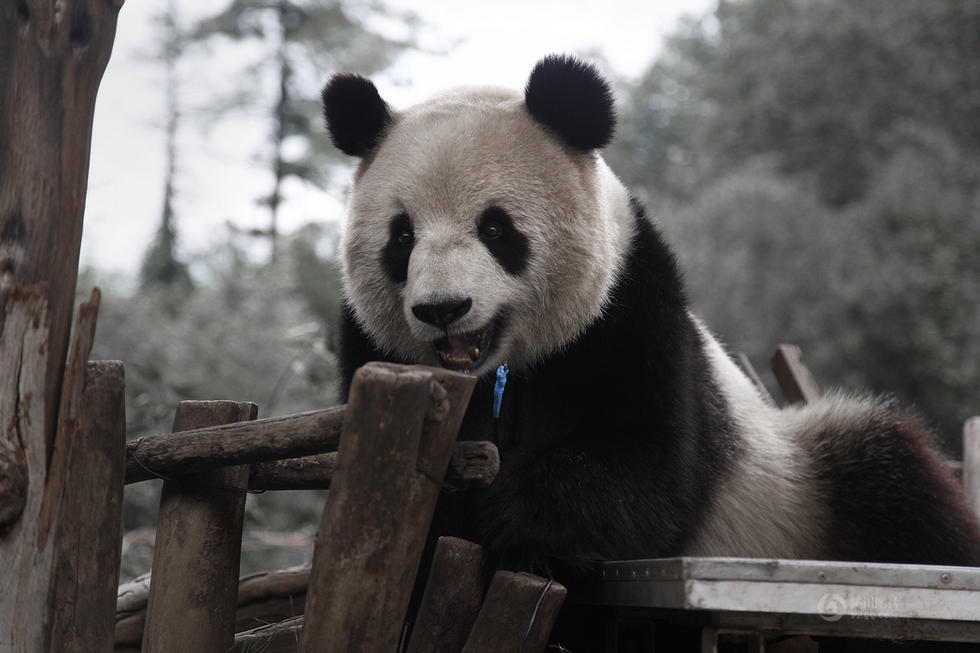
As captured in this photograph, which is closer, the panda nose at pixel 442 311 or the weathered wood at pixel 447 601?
the weathered wood at pixel 447 601

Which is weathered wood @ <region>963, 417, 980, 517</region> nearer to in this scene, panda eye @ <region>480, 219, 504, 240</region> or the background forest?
panda eye @ <region>480, 219, 504, 240</region>

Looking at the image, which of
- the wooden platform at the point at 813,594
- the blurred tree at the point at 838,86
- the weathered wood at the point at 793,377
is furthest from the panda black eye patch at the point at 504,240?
the blurred tree at the point at 838,86

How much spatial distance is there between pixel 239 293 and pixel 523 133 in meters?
8.12

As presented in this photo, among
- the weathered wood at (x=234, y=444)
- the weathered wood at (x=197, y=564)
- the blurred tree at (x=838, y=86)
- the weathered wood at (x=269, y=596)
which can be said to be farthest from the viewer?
the blurred tree at (x=838, y=86)

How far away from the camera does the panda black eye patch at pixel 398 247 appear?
10.8 ft

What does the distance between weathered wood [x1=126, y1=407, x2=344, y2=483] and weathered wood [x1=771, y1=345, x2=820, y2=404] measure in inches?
135

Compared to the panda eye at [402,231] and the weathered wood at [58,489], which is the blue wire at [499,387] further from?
the weathered wood at [58,489]

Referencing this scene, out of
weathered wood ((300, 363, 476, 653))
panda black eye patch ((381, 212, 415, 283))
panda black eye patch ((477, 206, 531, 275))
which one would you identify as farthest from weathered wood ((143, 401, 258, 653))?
panda black eye patch ((477, 206, 531, 275))

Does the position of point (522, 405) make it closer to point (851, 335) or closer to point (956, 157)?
point (851, 335)

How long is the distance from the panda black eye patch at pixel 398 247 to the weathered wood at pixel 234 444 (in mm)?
911

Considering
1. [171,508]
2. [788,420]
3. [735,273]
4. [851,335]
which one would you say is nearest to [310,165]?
[735,273]

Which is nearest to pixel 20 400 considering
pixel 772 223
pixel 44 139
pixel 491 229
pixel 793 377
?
pixel 44 139

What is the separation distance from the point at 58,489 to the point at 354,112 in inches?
67.4

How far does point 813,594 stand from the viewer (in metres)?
2.32
